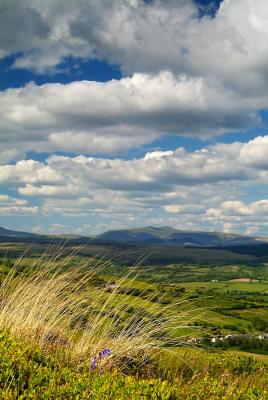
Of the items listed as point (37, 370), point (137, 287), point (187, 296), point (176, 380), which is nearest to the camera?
point (37, 370)

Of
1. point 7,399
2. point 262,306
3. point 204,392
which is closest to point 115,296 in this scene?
point 204,392

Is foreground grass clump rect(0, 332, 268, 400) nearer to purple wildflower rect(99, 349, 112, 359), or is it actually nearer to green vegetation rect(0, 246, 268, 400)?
green vegetation rect(0, 246, 268, 400)

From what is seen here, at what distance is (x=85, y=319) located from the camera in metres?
8.88

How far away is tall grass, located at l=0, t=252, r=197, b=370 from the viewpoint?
7.55 m

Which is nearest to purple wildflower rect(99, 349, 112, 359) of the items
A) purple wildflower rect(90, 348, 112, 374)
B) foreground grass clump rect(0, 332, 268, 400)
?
purple wildflower rect(90, 348, 112, 374)

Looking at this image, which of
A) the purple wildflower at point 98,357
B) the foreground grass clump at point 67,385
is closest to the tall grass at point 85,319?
the purple wildflower at point 98,357

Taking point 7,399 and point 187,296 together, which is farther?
point 187,296

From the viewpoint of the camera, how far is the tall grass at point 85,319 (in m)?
7.55

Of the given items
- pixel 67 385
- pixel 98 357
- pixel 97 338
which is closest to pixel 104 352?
pixel 98 357

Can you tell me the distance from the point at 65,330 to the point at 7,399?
3.49m

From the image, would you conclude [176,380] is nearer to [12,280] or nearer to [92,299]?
[92,299]

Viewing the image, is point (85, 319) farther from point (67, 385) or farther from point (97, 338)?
point (67, 385)

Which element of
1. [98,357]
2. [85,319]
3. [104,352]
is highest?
[85,319]

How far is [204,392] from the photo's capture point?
6.36m
